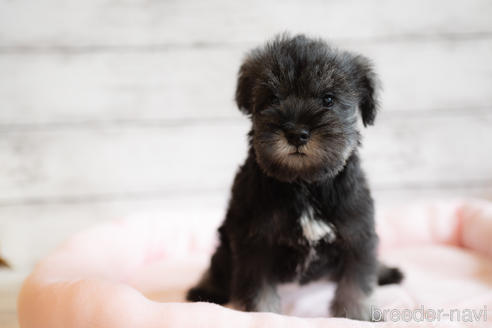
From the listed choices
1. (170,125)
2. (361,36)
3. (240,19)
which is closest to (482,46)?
(361,36)

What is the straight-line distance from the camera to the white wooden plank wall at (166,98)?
10.2 feet

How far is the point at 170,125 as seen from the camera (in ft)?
10.6

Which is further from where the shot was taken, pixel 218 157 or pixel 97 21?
pixel 218 157

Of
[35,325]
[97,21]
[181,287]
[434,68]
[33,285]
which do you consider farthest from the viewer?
[434,68]

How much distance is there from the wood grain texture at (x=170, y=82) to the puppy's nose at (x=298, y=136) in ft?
5.57

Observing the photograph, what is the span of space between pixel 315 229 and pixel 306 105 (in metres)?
0.49

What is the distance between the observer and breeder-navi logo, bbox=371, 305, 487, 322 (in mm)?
1827

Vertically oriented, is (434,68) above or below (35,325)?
above

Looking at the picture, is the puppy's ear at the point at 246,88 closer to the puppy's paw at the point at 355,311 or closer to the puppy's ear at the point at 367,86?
the puppy's ear at the point at 367,86

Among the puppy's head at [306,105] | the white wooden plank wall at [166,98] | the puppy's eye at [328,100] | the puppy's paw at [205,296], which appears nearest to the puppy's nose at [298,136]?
the puppy's head at [306,105]

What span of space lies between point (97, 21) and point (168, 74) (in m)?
0.60

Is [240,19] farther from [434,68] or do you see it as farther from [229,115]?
[434,68]

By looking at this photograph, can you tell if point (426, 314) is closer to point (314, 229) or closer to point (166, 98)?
point (314, 229)

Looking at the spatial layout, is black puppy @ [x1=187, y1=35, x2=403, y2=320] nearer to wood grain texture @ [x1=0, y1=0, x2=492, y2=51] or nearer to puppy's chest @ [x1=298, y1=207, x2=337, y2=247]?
puppy's chest @ [x1=298, y1=207, x2=337, y2=247]
